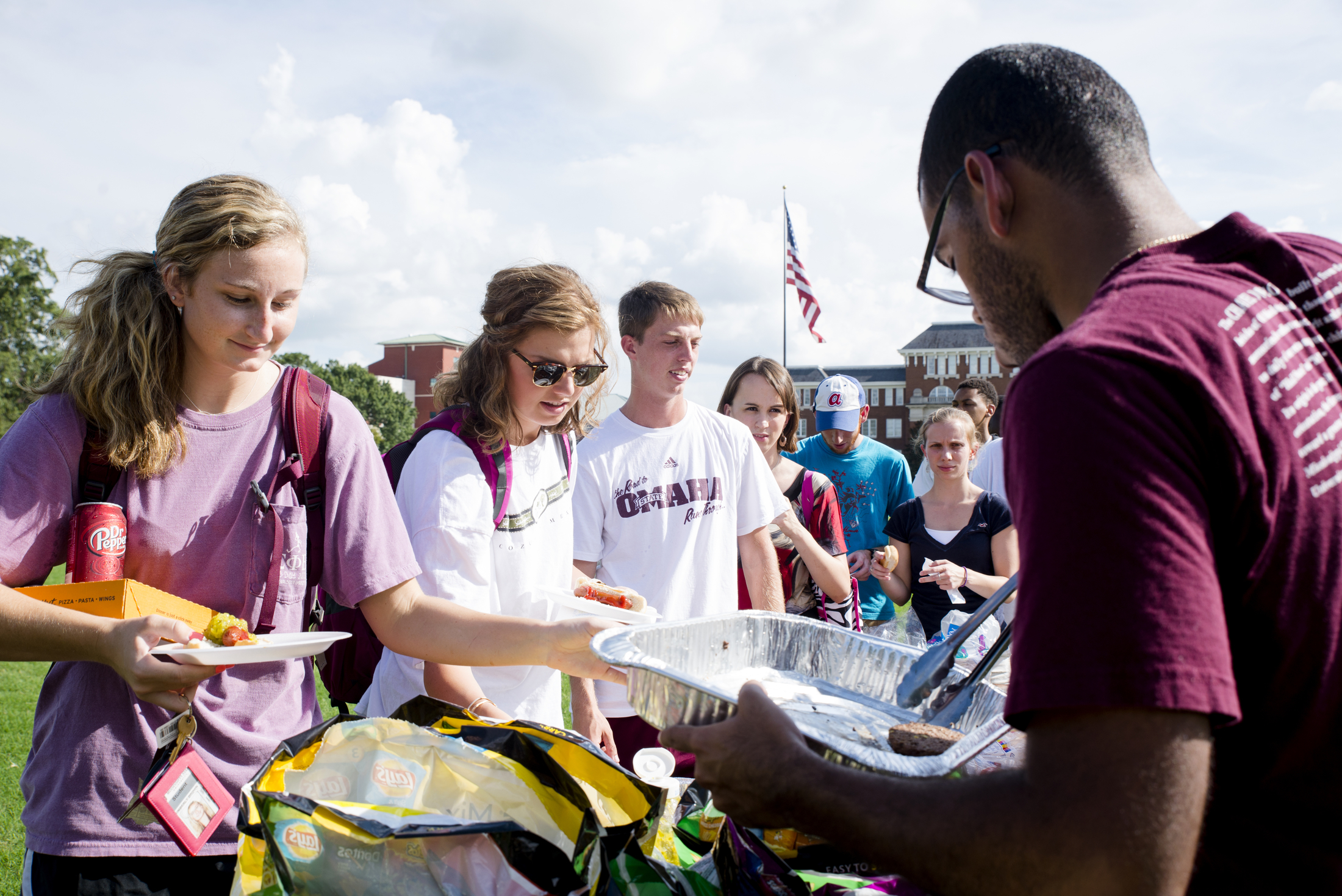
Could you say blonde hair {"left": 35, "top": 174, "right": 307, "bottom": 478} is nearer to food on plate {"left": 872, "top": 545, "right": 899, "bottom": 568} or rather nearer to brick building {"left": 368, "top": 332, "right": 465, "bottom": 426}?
food on plate {"left": 872, "top": 545, "right": 899, "bottom": 568}

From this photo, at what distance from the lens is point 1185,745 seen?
89 cm

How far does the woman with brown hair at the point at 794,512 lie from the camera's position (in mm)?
4590

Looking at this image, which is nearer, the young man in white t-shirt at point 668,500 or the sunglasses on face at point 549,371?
the sunglasses on face at point 549,371

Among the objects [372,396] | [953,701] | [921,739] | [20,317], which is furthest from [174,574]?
[372,396]

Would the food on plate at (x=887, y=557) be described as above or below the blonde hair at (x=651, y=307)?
below

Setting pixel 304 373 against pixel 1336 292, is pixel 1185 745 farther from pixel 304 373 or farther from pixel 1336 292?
pixel 304 373

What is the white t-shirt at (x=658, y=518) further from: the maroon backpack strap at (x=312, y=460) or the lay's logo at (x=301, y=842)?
the lay's logo at (x=301, y=842)

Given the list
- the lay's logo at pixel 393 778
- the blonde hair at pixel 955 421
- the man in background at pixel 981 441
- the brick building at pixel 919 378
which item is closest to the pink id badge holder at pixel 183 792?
the lay's logo at pixel 393 778

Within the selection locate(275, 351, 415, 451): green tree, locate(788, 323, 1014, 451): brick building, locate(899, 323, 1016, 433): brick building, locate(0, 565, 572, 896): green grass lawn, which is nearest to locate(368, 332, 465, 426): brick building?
locate(275, 351, 415, 451): green tree

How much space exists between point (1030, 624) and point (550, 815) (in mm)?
1102

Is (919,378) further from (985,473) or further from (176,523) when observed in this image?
(176,523)

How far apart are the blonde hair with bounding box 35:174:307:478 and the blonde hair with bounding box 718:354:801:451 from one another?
362cm

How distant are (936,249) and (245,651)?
154cm

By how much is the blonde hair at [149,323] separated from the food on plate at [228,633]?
1.27 ft
